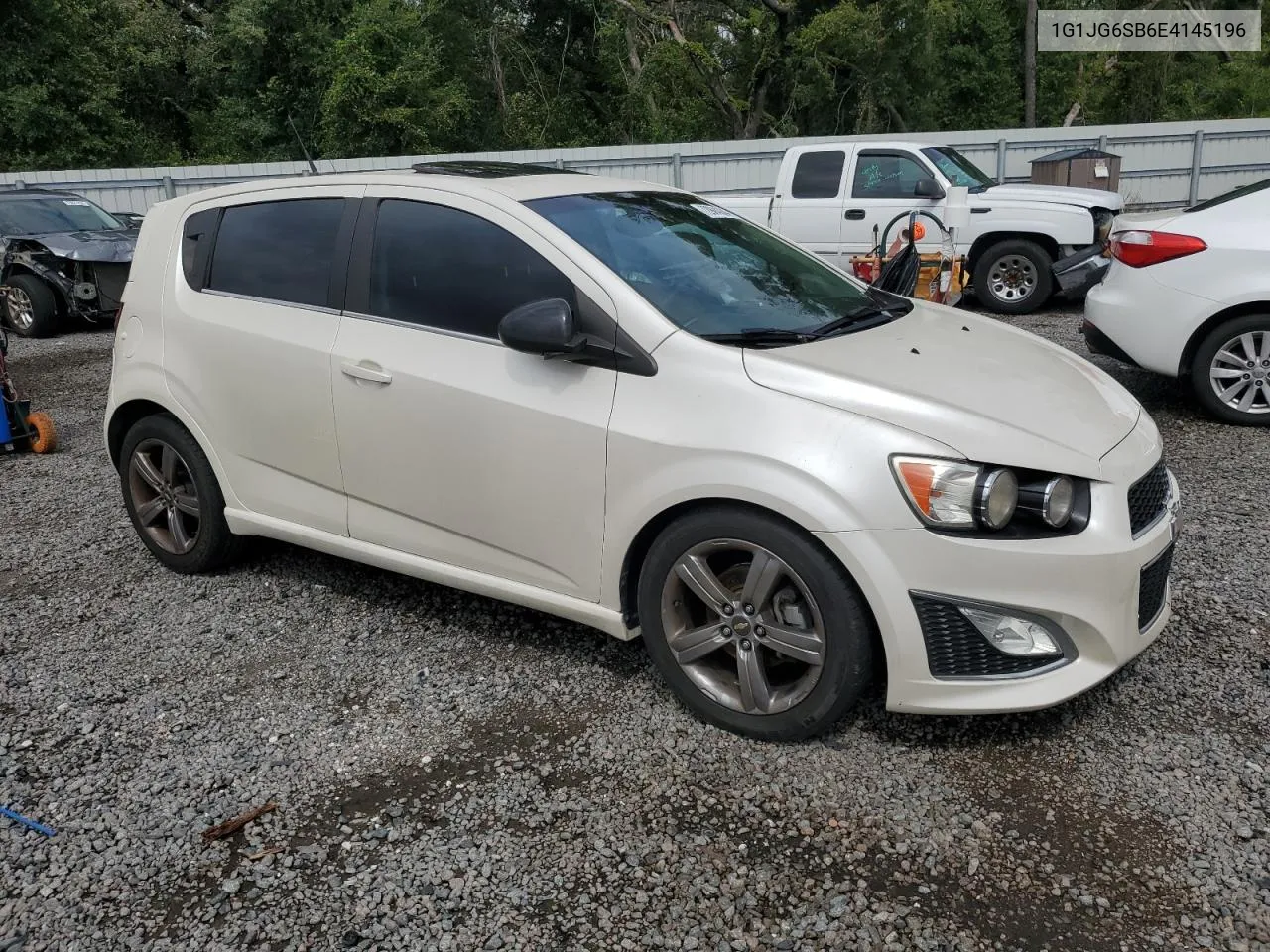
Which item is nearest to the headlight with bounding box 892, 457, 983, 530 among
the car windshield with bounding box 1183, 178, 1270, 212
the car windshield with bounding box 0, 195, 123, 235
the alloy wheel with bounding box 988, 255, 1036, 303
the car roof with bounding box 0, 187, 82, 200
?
the car windshield with bounding box 1183, 178, 1270, 212

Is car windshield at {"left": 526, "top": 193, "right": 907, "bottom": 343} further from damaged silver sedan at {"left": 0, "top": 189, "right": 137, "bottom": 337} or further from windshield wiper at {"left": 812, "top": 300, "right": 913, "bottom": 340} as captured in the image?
damaged silver sedan at {"left": 0, "top": 189, "right": 137, "bottom": 337}

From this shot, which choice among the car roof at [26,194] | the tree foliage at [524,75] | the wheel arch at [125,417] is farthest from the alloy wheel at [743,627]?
the tree foliage at [524,75]

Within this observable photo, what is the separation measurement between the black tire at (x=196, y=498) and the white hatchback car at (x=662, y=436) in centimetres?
2

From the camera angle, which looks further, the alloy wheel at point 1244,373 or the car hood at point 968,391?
the alloy wheel at point 1244,373

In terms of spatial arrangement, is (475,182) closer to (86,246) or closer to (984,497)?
(984,497)

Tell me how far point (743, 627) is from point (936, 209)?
348 inches

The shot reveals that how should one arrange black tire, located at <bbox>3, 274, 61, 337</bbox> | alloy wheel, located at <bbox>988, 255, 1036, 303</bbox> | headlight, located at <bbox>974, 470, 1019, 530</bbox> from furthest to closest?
1. black tire, located at <bbox>3, 274, 61, 337</bbox>
2. alloy wheel, located at <bbox>988, 255, 1036, 303</bbox>
3. headlight, located at <bbox>974, 470, 1019, 530</bbox>

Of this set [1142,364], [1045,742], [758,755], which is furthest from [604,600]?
[1142,364]

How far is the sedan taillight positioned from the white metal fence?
40.2 feet

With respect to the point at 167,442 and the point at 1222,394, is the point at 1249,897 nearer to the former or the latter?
the point at 167,442

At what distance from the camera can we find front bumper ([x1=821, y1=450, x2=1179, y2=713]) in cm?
288

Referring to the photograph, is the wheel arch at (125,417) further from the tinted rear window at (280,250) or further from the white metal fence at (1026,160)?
the white metal fence at (1026,160)

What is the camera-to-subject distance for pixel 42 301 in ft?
38.9

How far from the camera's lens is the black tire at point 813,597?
299cm
